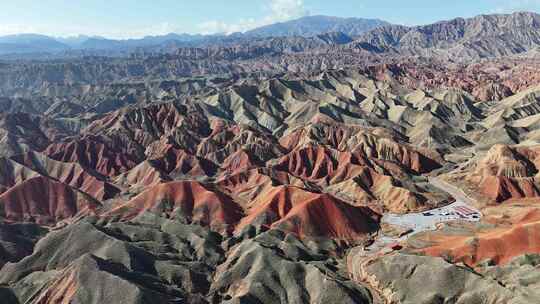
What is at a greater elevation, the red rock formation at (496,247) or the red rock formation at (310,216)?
the red rock formation at (496,247)

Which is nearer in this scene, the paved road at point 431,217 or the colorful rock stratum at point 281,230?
the colorful rock stratum at point 281,230

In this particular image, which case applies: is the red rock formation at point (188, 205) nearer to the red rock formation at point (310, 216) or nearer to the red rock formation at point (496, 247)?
the red rock formation at point (310, 216)

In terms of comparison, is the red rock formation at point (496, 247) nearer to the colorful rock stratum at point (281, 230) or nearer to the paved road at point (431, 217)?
the colorful rock stratum at point (281, 230)

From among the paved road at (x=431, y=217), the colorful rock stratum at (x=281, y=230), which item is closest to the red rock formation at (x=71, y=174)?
the colorful rock stratum at (x=281, y=230)

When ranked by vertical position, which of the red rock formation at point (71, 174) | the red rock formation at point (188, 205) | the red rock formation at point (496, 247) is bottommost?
the red rock formation at point (71, 174)

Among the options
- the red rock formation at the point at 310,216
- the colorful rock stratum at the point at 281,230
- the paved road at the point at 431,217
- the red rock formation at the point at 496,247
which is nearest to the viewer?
the colorful rock stratum at the point at 281,230

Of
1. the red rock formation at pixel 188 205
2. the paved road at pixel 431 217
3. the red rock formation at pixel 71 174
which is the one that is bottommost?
the red rock formation at pixel 71 174

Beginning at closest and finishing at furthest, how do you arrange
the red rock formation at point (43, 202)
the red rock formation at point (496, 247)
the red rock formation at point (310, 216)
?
the red rock formation at point (496, 247)
the red rock formation at point (310, 216)
the red rock formation at point (43, 202)

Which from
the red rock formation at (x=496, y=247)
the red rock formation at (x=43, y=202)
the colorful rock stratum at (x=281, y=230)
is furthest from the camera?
the red rock formation at (x=43, y=202)

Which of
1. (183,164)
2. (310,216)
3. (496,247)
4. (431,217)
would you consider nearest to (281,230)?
(310,216)

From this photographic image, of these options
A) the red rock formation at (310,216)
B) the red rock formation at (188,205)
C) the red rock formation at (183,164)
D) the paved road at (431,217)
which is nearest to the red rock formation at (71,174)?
the red rock formation at (183,164)

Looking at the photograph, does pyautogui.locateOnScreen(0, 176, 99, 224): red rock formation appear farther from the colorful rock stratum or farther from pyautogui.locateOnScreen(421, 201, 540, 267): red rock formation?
pyautogui.locateOnScreen(421, 201, 540, 267): red rock formation
